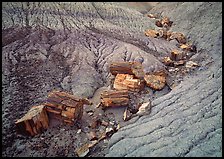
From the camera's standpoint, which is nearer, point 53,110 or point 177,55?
point 53,110

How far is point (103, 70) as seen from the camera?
249 inches

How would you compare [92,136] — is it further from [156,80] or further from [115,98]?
[156,80]

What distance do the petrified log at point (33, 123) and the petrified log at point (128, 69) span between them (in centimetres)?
228

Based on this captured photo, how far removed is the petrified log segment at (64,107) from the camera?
13.9 feet

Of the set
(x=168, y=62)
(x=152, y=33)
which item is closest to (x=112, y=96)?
(x=168, y=62)

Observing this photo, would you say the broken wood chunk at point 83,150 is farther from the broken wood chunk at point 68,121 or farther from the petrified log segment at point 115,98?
the petrified log segment at point 115,98

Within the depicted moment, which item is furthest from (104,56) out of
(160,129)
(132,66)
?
(160,129)

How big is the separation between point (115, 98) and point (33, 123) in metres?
1.72

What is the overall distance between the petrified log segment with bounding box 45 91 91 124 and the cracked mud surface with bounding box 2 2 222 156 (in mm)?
205

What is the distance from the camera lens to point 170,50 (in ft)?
25.5

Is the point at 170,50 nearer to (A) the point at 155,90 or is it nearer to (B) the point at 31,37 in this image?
(A) the point at 155,90

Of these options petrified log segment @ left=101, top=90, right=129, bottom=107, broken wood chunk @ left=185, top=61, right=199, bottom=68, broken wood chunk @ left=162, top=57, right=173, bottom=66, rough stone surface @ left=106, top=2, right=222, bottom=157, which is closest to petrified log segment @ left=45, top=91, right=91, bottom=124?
petrified log segment @ left=101, top=90, right=129, bottom=107

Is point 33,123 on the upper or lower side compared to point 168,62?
lower

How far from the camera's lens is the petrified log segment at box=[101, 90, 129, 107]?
191 inches
